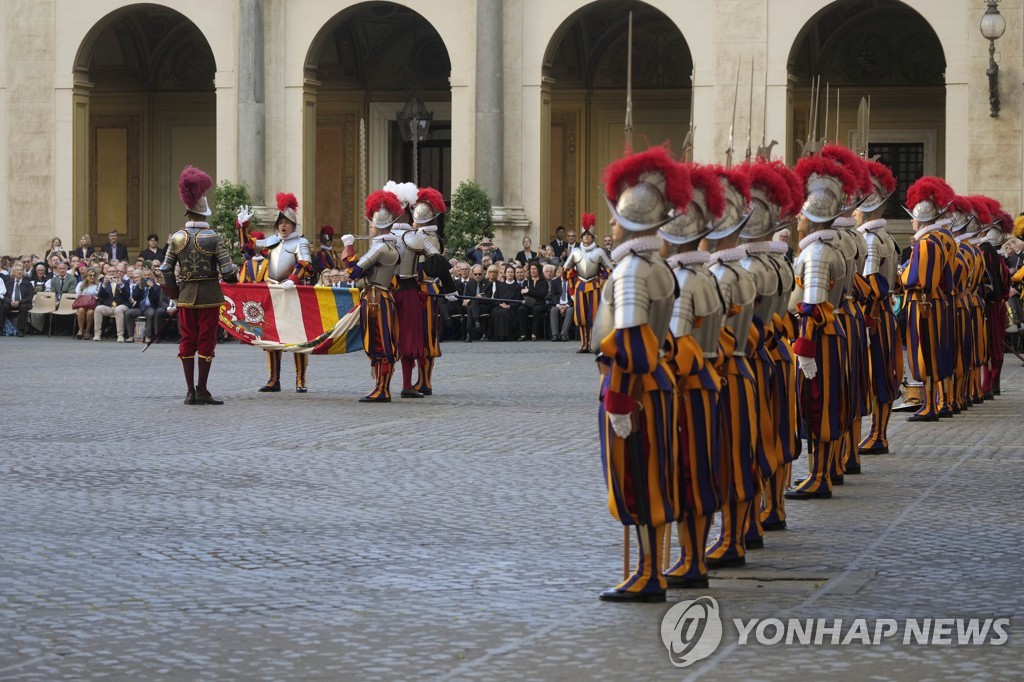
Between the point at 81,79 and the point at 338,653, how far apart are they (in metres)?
30.1

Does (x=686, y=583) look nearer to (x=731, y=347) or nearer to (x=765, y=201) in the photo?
(x=731, y=347)

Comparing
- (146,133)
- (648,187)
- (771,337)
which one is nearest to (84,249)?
(146,133)

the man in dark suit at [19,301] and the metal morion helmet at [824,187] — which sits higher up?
the metal morion helmet at [824,187]

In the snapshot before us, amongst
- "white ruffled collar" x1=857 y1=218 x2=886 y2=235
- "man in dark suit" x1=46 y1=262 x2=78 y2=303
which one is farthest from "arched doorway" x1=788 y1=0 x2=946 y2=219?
"white ruffled collar" x1=857 y1=218 x2=886 y2=235

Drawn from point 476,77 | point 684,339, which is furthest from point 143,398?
point 476,77

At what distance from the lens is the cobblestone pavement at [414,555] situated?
19.8ft

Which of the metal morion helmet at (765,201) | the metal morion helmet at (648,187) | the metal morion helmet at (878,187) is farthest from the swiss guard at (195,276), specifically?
the metal morion helmet at (648,187)

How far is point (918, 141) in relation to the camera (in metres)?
35.7

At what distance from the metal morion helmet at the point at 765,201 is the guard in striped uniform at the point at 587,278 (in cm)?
1653

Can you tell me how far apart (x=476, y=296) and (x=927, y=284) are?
1406 centimetres

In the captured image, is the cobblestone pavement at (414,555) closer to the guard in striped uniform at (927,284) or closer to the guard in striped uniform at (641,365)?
the guard in striped uniform at (641,365)

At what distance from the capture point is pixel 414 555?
8.08m

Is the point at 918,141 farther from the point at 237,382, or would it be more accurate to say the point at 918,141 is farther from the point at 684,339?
the point at 684,339
